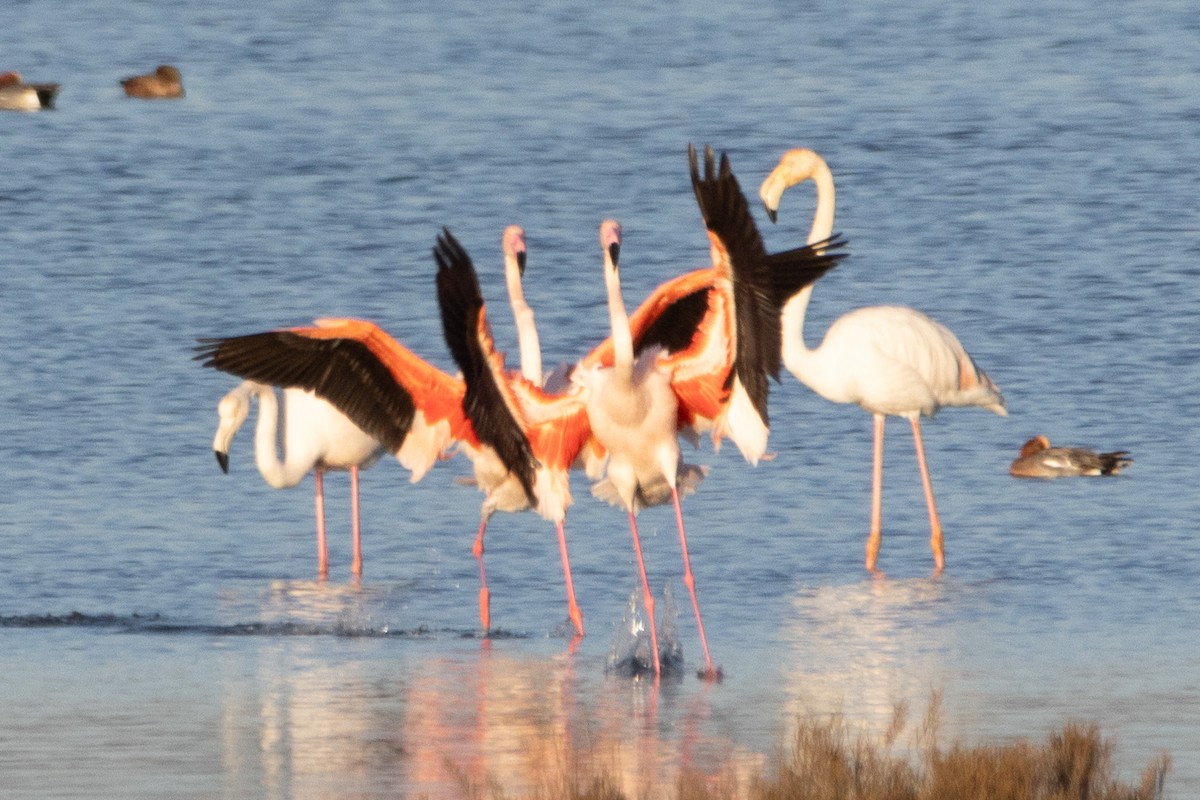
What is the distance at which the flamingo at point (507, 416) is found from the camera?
8.24 meters

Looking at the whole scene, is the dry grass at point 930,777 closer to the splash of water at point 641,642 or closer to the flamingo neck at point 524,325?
the splash of water at point 641,642

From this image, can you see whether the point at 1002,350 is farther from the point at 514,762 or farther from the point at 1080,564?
the point at 514,762

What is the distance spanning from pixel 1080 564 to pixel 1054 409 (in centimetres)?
330

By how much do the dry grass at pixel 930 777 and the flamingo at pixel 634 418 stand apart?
2.45 metres

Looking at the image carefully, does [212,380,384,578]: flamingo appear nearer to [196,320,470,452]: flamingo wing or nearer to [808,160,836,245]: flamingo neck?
[196,320,470,452]: flamingo wing

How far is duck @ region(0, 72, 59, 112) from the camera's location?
23.1 metres

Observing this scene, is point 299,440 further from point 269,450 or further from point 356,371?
point 356,371

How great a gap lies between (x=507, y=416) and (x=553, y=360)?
5227mm

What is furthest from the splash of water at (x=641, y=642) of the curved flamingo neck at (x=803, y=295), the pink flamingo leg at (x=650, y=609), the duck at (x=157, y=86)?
the duck at (x=157, y=86)

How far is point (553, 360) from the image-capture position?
1414 centimetres

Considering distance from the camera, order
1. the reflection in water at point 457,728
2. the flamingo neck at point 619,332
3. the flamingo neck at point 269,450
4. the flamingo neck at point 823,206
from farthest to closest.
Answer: the flamingo neck at point 823,206 < the flamingo neck at point 269,450 < the flamingo neck at point 619,332 < the reflection in water at point 457,728

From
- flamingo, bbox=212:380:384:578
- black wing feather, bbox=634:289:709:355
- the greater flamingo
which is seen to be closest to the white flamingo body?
black wing feather, bbox=634:289:709:355

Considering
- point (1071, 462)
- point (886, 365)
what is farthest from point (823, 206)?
point (1071, 462)

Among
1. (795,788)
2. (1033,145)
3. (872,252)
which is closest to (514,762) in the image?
(795,788)
